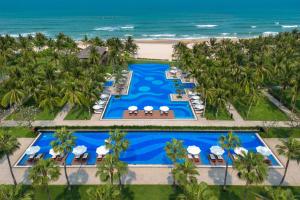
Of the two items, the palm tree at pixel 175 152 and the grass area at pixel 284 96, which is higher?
the palm tree at pixel 175 152

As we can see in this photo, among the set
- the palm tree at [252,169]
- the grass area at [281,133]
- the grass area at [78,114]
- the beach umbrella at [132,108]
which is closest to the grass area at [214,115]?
the grass area at [281,133]

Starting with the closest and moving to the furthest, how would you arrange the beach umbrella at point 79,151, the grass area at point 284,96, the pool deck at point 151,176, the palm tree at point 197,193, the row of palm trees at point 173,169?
1. the palm tree at point 197,193
2. the row of palm trees at point 173,169
3. the pool deck at point 151,176
4. the beach umbrella at point 79,151
5. the grass area at point 284,96

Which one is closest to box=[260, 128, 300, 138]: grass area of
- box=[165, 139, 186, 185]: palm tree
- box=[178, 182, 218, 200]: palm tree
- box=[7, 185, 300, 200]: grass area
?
box=[7, 185, 300, 200]: grass area

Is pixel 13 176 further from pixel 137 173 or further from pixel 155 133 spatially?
pixel 155 133

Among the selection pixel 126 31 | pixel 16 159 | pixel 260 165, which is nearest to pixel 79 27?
pixel 126 31

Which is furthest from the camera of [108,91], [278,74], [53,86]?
[108,91]

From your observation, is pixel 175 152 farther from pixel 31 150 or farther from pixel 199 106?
pixel 199 106

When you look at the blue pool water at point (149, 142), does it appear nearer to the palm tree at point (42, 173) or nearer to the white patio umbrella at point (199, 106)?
the white patio umbrella at point (199, 106)
